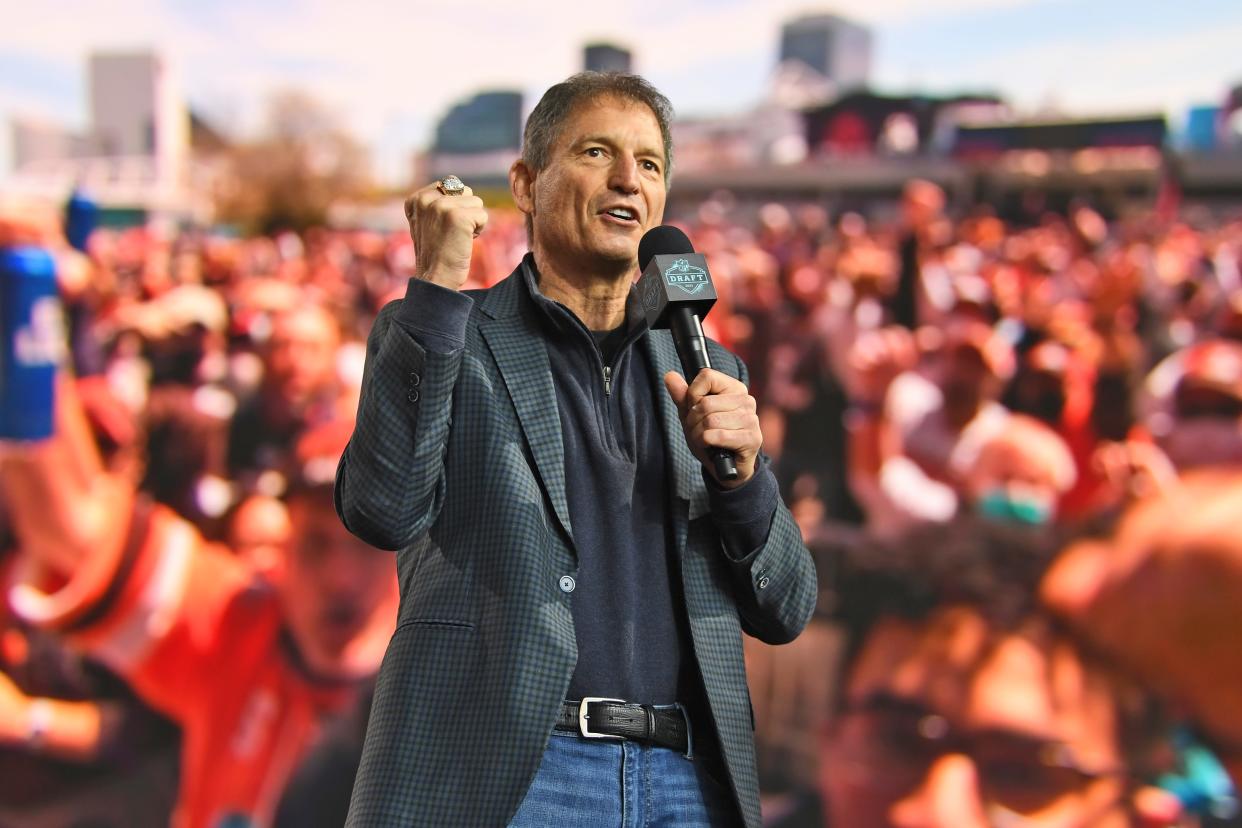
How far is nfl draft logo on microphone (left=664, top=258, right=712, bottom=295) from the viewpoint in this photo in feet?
3.43

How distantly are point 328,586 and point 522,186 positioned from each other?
10.3 feet

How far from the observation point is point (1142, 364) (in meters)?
3.13

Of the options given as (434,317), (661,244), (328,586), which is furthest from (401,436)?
(328,586)

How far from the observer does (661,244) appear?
1.10 m

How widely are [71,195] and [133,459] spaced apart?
107 cm

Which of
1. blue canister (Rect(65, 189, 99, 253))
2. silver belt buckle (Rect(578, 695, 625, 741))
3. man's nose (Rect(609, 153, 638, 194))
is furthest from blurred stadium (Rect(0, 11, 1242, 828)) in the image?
silver belt buckle (Rect(578, 695, 625, 741))

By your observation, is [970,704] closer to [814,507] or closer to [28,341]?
[814,507]

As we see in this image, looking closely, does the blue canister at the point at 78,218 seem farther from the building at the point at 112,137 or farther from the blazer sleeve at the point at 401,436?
the blazer sleeve at the point at 401,436

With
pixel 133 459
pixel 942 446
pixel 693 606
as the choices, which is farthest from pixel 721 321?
pixel 693 606

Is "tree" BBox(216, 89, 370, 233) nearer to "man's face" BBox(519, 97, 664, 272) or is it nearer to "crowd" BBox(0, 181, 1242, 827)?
"crowd" BBox(0, 181, 1242, 827)

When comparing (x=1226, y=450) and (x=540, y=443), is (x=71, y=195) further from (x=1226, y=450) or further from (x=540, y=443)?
(x=1226, y=450)

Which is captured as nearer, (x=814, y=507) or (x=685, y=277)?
(x=685, y=277)

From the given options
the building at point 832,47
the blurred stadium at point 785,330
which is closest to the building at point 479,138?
the blurred stadium at point 785,330

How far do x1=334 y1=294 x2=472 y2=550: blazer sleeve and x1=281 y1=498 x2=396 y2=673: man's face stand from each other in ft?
9.93
